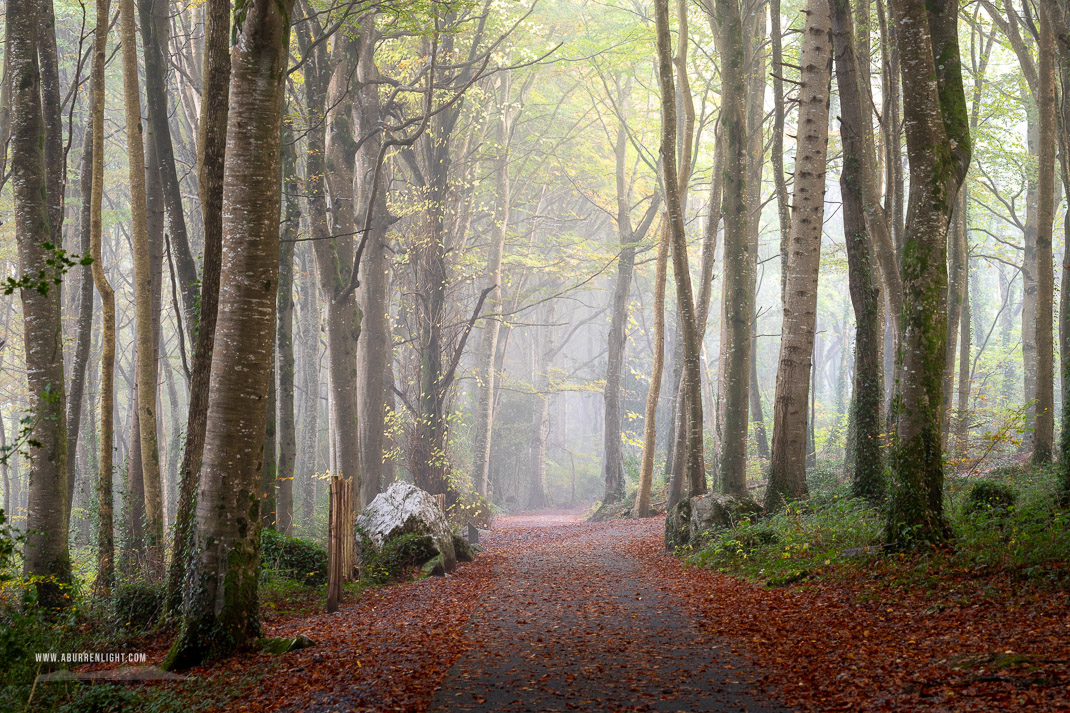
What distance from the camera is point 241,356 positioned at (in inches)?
236

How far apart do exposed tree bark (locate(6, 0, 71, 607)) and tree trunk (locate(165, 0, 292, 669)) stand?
2.88 meters

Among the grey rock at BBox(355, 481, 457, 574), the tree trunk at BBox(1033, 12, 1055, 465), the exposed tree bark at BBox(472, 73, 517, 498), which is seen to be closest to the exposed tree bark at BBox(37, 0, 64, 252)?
the grey rock at BBox(355, 481, 457, 574)

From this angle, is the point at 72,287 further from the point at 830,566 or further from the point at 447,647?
the point at 830,566

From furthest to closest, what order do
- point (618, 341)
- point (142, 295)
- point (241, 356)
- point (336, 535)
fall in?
1. point (618, 341)
2. point (142, 295)
3. point (336, 535)
4. point (241, 356)

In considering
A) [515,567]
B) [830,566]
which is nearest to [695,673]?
[830,566]

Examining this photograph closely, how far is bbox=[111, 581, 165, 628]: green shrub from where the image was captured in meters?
6.82

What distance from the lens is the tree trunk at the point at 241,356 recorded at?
5812 mm

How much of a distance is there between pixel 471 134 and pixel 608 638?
1825cm

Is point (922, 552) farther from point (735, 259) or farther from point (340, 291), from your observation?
point (340, 291)

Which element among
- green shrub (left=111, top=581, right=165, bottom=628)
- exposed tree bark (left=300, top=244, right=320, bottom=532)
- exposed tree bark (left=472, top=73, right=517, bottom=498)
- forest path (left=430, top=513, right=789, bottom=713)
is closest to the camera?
forest path (left=430, top=513, right=789, bottom=713)

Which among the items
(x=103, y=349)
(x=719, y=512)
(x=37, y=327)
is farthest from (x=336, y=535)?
(x=719, y=512)

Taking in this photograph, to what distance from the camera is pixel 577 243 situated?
92.9 feet

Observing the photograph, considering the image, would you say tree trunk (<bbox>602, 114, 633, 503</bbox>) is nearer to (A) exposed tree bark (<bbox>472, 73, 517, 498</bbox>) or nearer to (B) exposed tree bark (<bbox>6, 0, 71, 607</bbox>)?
(A) exposed tree bark (<bbox>472, 73, 517, 498</bbox>)

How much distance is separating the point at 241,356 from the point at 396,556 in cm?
521
